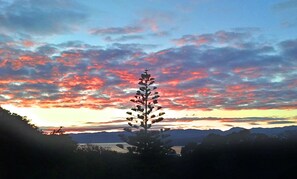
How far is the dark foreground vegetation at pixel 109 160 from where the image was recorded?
2412 centimetres

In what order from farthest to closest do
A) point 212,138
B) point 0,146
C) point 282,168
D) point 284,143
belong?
point 212,138 < point 284,143 < point 282,168 < point 0,146

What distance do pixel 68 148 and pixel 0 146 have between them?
19.9 ft

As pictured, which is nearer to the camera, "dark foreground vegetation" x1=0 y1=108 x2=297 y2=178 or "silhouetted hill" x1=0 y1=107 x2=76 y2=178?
"silhouetted hill" x1=0 y1=107 x2=76 y2=178

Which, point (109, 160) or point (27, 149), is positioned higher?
point (27, 149)

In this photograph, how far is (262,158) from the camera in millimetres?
55406

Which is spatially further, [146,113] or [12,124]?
[146,113]

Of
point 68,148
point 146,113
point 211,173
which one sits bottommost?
point 211,173

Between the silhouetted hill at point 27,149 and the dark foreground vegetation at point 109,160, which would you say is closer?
the silhouetted hill at point 27,149

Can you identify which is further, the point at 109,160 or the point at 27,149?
the point at 109,160

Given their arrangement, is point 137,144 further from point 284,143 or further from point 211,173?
point 284,143

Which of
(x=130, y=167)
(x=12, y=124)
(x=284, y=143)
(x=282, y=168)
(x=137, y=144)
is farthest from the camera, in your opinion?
(x=284, y=143)

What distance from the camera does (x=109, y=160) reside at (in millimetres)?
31969

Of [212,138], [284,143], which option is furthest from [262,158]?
[212,138]

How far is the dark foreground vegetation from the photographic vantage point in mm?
24125
